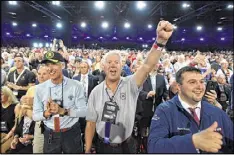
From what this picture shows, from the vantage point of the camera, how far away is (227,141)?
153 centimetres


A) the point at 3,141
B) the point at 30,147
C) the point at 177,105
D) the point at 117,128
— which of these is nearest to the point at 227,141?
the point at 177,105

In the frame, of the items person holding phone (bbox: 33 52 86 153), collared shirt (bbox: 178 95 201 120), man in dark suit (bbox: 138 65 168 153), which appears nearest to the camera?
collared shirt (bbox: 178 95 201 120)

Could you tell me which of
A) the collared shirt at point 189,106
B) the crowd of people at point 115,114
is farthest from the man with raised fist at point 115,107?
the collared shirt at point 189,106

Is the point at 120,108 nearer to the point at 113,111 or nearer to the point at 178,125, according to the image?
the point at 113,111

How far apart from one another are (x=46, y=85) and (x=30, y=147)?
2.97 feet

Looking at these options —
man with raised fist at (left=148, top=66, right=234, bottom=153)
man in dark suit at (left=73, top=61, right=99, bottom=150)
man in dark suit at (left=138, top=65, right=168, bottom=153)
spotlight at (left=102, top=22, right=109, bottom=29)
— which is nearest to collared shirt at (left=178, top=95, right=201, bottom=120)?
man with raised fist at (left=148, top=66, right=234, bottom=153)

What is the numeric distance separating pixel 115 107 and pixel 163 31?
2.24 ft

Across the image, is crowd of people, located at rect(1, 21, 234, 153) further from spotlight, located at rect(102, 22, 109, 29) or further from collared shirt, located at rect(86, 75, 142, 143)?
spotlight, located at rect(102, 22, 109, 29)

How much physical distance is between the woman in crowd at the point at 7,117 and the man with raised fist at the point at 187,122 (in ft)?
6.92

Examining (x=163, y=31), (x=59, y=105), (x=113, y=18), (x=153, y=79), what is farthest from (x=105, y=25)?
(x=163, y=31)

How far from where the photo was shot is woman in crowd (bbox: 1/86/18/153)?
3.05m

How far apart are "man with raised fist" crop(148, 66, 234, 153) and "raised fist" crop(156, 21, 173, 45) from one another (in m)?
0.32

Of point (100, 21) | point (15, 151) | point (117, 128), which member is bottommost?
point (15, 151)

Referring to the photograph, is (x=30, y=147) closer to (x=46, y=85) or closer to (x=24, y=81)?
(x=46, y=85)
